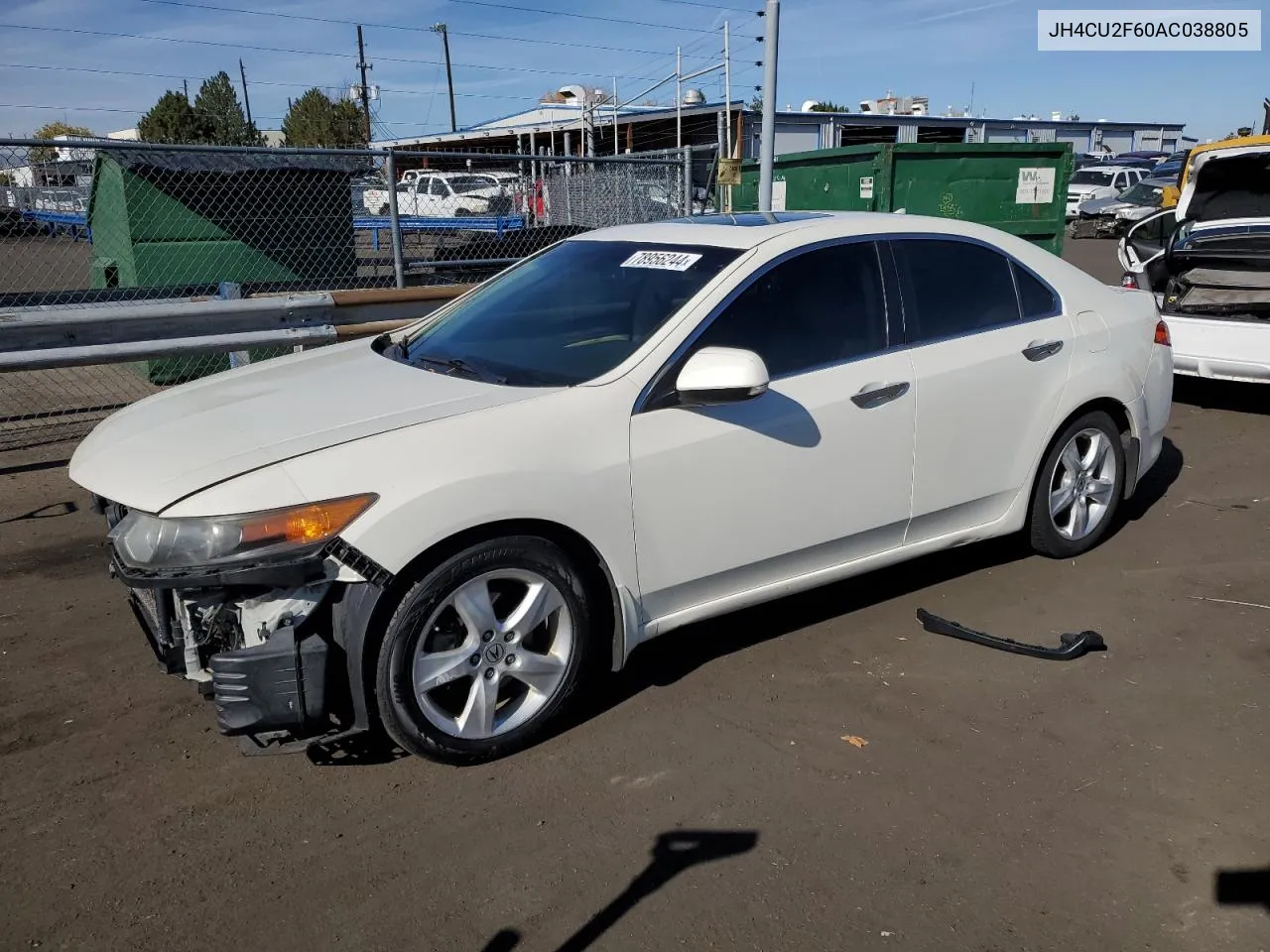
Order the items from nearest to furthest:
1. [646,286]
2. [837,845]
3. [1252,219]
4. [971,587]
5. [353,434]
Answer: [837,845] → [353,434] → [646,286] → [971,587] → [1252,219]

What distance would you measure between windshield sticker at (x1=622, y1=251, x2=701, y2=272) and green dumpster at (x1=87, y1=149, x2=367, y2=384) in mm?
4972

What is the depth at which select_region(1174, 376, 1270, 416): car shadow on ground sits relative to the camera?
8.30 m

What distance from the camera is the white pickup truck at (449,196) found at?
48.8 feet

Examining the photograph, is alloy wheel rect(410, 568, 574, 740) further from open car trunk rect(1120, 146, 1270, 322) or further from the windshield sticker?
open car trunk rect(1120, 146, 1270, 322)

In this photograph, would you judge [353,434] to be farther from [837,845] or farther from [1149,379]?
[1149,379]

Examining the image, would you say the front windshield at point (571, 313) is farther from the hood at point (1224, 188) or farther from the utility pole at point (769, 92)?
the hood at point (1224, 188)

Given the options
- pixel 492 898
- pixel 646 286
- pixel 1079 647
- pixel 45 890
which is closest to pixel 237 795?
pixel 45 890

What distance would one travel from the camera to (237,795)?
3.16 meters

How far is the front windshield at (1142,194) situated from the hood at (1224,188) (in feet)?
62.8

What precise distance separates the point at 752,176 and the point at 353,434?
9.98 m

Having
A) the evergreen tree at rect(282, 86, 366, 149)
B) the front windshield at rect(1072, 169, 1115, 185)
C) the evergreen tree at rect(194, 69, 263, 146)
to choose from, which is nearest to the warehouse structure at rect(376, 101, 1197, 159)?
the front windshield at rect(1072, 169, 1115, 185)

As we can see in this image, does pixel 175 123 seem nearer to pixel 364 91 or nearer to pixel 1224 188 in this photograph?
pixel 364 91

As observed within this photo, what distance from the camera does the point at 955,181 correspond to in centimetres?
1062

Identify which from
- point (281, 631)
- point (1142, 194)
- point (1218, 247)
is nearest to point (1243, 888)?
point (281, 631)
